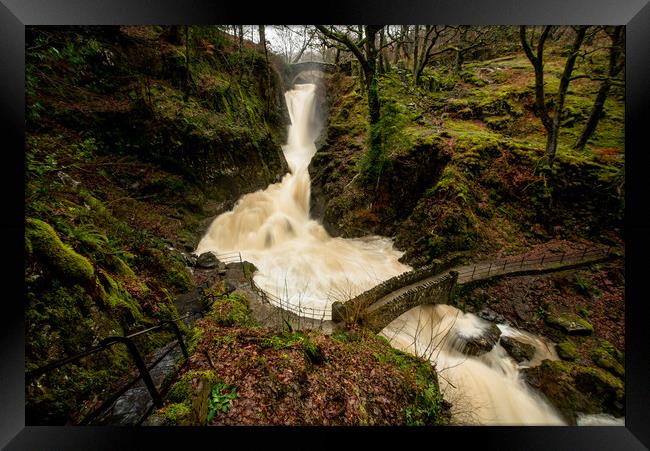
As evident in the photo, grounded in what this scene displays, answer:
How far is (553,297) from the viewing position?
696cm

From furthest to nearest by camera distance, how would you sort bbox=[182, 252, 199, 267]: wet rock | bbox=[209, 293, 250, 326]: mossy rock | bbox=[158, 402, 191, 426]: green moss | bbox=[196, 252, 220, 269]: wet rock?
bbox=[196, 252, 220, 269]: wet rock, bbox=[182, 252, 199, 267]: wet rock, bbox=[209, 293, 250, 326]: mossy rock, bbox=[158, 402, 191, 426]: green moss

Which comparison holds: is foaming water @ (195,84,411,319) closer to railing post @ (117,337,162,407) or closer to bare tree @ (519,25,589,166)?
railing post @ (117,337,162,407)

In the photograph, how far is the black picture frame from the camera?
6.84ft

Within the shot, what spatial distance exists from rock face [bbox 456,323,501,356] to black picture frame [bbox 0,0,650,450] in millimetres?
3335

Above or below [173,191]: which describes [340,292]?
below

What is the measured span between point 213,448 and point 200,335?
1581mm

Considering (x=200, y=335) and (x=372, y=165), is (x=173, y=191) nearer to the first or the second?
(x=200, y=335)

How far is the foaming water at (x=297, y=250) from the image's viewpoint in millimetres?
7305

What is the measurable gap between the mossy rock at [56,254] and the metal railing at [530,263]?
8465mm

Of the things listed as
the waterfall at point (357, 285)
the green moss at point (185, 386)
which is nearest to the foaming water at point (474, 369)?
the waterfall at point (357, 285)

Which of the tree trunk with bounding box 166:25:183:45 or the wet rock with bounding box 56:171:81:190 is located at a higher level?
the tree trunk with bounding box 166:25:183:45

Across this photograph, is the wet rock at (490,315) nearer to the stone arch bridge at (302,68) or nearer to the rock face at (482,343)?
the rock face at (482,343)

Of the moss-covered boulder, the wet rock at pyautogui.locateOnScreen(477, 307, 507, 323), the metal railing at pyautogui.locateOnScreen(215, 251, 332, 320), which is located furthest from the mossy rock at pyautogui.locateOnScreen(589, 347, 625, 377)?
the moss-covered boulder
